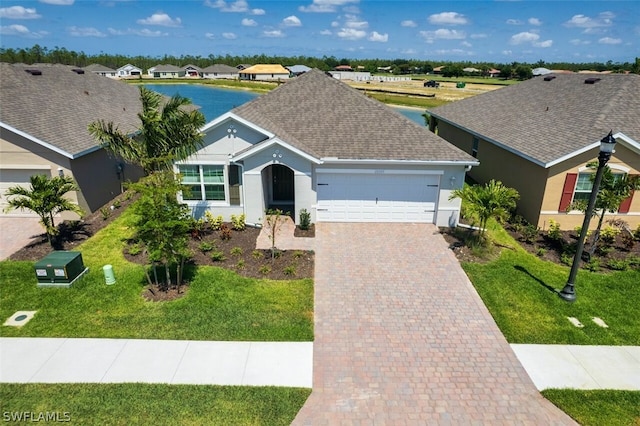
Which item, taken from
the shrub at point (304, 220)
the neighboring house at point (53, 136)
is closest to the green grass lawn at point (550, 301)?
the shrub at point (304, 220)

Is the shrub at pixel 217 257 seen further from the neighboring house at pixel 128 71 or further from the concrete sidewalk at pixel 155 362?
the neighboring house at pixel 128 71

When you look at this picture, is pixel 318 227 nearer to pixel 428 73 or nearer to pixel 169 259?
pixel 169 259

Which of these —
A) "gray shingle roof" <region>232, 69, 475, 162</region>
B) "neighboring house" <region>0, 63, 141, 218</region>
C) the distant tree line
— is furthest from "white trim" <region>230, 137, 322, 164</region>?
the distant tree line

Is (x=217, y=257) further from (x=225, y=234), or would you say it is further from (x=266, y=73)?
(x=266, y=73)

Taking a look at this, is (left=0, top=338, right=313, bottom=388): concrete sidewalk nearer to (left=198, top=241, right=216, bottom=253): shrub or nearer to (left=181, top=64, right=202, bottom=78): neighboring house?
(left=198, top=241, right=216, bottom=253): shrub

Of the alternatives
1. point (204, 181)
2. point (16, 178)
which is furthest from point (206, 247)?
point (16, 178)

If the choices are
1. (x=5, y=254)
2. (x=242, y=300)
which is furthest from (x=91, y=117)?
(x=242, y=300)
